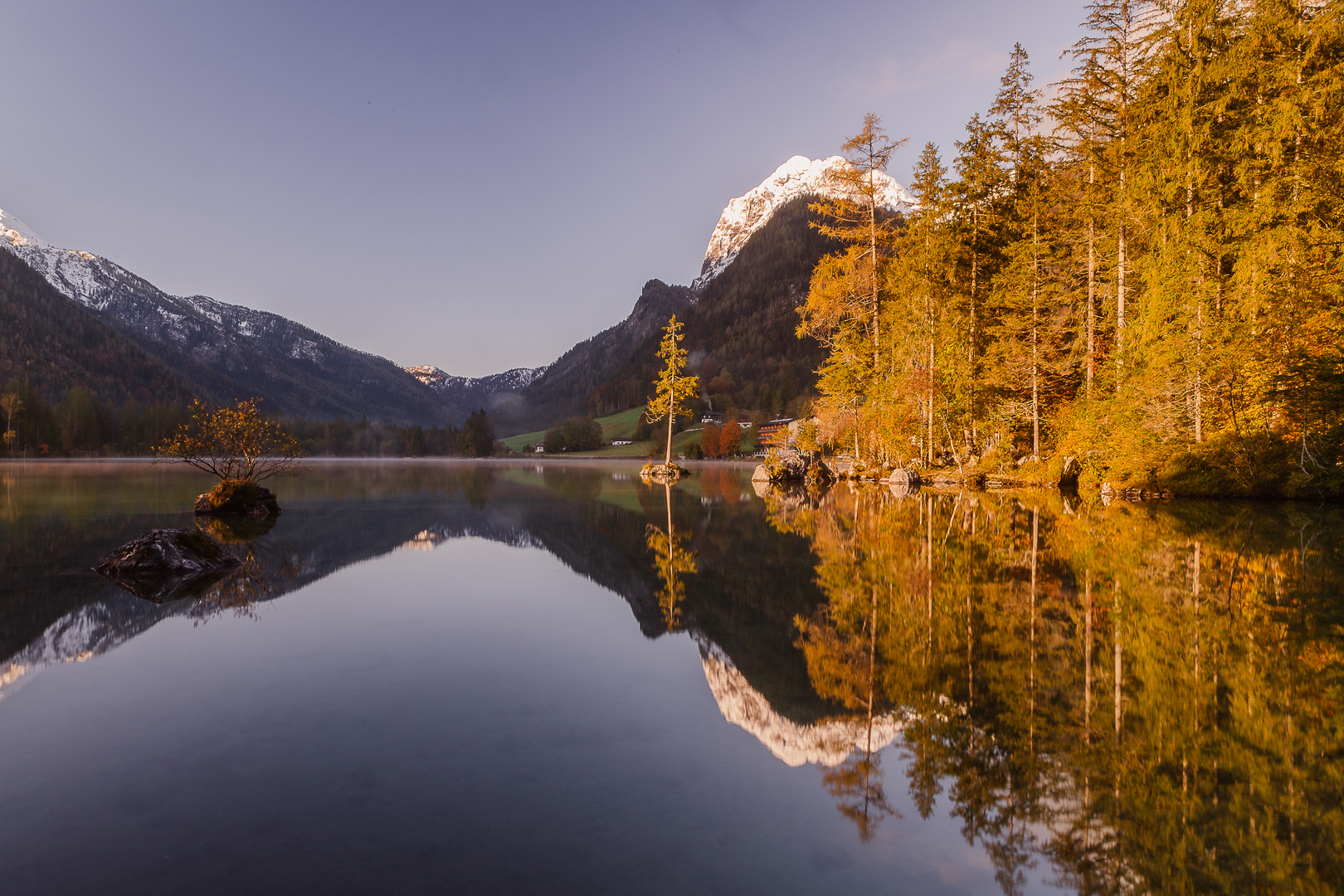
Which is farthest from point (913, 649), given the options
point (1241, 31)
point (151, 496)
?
point (1241, 31)

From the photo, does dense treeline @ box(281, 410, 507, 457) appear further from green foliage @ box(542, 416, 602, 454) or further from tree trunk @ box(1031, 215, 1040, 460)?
tree trunk @ box(1031, 215, 1040, 460)

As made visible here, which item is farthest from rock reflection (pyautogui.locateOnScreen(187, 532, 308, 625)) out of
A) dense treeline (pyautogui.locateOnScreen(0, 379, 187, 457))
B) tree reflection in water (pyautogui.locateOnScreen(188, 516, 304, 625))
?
dense treeline (pyautogui.locateOnScreen(0, 379, 187, 457))

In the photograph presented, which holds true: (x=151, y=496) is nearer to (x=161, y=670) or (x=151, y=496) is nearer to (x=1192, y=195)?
(x=161, y=670)

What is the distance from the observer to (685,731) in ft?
14.4

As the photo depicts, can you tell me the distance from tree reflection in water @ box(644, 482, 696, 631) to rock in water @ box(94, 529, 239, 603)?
249 inches

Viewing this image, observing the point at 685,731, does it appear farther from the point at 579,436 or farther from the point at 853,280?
the point at 579,436

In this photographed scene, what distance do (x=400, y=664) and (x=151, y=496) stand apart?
2470cm

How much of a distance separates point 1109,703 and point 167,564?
1181cm

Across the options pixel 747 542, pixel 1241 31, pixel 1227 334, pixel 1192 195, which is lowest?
pixel 747 542

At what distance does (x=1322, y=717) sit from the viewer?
4.30 metres

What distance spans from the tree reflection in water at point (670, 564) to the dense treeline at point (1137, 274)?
17501 mm

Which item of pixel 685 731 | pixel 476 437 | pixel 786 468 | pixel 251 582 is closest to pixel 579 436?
pixel 476 437

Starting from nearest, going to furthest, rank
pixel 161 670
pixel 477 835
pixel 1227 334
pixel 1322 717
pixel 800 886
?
pixel 800 886 < pixel 477 835 < pixel 1322 717 < pixel 161 670 < pixel 1227 334

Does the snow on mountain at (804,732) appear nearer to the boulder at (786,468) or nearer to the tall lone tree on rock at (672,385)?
the boulder at (786,468)
